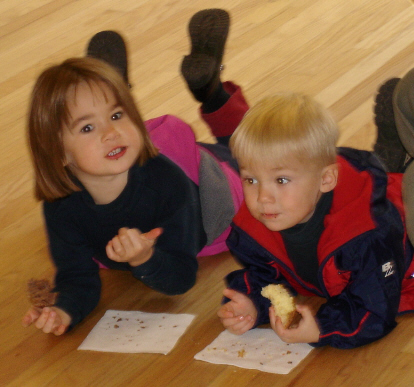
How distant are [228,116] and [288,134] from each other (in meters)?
0.62

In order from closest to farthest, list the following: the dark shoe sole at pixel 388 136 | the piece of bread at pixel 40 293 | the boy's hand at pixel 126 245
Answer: the boy's hand at pixel 126 245 → the piece of bread at pixel 40 293 → the dark shoe sole at pixel 388 136

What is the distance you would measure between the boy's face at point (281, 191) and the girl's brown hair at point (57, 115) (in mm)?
309

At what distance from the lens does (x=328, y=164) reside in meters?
1.13

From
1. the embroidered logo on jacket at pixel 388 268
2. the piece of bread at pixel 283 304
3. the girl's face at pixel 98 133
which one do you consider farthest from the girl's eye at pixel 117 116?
the embroidered logo on jacket at pixel 388 268

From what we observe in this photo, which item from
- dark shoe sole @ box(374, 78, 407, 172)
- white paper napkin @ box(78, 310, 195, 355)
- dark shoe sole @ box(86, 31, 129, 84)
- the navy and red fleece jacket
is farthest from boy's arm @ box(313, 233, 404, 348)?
dark shoe sole @ box(86, 31, 129, 84)

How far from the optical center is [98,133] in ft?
4.14

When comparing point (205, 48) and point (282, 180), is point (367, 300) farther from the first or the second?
point (205, 48)

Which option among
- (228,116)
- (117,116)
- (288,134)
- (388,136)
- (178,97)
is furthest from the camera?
(178,97)

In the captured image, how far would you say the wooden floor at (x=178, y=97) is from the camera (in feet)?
3.83

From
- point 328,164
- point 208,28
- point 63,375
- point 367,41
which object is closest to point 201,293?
point 63,375

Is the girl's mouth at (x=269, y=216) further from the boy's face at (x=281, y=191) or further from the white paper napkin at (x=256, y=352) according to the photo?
the white paper napkin at (x=256, y=352)

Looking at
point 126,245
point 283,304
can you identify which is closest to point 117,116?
point 126,245

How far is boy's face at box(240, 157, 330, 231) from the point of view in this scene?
111 centimetres

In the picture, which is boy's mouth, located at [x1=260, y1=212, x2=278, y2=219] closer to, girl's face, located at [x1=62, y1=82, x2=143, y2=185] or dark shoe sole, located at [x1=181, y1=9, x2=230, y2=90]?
girl's face, located at [x1=62, y1=82, x2=143, y2=185]
